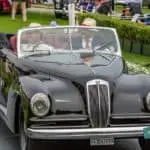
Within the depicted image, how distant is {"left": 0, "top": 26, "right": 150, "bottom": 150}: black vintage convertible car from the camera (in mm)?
7285

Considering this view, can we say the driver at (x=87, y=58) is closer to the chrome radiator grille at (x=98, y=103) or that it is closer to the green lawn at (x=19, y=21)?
the chrome radiator grille at (x=98, y=103)

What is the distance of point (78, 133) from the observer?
7.23m

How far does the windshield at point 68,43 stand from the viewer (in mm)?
9023

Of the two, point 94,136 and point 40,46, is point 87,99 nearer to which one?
point 94,136

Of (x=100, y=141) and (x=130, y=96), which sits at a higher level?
(x=130, y=96)

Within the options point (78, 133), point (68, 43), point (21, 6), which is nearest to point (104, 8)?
point (21, 6)

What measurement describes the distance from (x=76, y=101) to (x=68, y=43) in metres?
2.02

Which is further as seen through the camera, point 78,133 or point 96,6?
point 96,6

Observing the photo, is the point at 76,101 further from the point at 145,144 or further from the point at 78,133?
the point at 145,144

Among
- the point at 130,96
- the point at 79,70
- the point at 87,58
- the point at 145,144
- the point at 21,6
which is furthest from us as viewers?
the point at 21,6

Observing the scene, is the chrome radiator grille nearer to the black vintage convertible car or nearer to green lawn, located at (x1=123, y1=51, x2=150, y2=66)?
the black vintage convertible car

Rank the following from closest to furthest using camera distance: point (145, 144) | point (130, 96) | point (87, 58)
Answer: point (130, 96)
point (145, 144)
point (87, 58)

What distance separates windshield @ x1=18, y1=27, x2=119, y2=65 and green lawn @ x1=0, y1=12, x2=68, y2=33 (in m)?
13.9

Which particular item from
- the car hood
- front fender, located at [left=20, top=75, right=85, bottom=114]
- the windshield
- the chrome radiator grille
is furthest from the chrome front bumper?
the windshield
